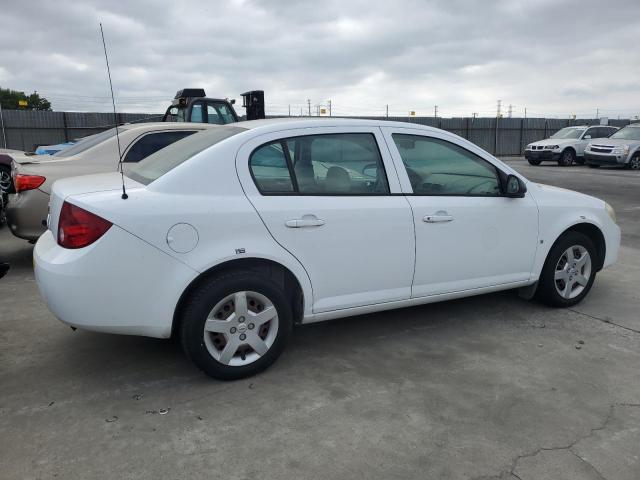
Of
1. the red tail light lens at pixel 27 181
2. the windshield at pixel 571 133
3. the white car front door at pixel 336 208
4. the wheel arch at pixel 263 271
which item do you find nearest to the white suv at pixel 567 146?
the windshield at pixel 571 133

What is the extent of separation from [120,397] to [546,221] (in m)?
3.43

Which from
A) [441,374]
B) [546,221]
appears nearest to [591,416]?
[441,374]

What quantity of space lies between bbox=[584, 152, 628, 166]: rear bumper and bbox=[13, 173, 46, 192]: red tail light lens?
63.5 ft

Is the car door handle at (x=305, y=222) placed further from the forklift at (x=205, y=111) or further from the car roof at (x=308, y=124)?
the forklift at (x=205, y=111)

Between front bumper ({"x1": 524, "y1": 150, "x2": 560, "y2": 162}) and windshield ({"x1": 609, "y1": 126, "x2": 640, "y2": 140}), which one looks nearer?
windshield ({"x1": 609, "y1": 126, "x2": 640, "y2": 140})

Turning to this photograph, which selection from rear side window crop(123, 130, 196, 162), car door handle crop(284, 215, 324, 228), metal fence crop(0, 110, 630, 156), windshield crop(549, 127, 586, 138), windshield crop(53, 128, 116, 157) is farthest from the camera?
windshield crop(549, 127, 586, 138)

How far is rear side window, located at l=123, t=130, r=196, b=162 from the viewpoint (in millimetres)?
6121

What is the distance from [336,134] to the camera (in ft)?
12.0

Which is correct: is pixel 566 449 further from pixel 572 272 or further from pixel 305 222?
pixel 572 272

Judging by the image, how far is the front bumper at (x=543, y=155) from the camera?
70.4ft

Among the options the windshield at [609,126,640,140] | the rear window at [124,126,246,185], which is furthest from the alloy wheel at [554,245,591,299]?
the windshield at [609,126,640,140]

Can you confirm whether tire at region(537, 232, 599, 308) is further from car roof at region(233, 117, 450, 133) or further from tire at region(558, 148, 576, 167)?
tire at region(558, 148, 576, 167)

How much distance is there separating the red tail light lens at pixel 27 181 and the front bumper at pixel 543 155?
20261 mm

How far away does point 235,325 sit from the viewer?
3.19 metres
